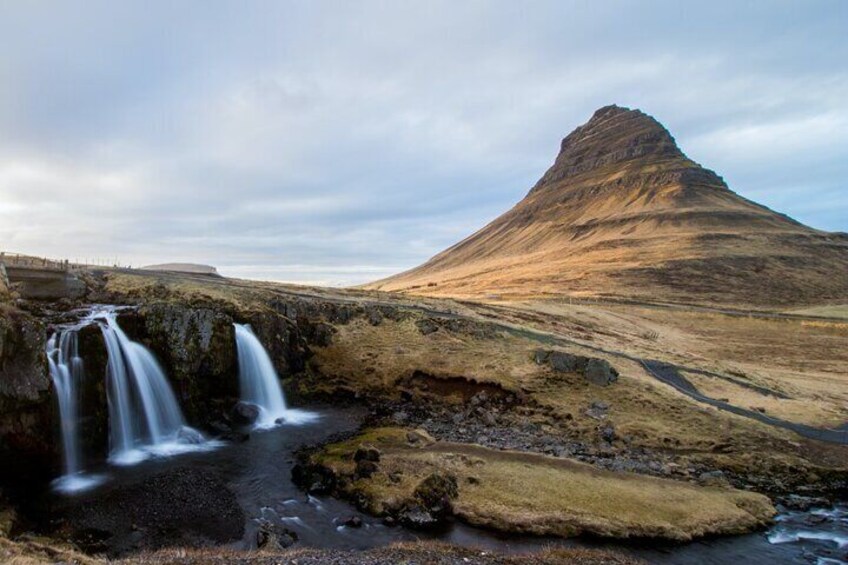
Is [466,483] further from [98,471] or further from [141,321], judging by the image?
[141,321]

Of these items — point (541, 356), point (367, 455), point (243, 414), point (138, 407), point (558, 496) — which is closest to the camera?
point (558, 496)

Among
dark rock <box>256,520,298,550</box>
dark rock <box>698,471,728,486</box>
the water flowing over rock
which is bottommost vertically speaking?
dark rock <box>698,471,728,486</box>

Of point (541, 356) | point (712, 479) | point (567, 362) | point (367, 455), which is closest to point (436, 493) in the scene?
point (367, 455)

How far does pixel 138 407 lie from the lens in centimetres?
3097

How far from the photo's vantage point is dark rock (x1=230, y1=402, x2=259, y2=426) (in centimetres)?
3497

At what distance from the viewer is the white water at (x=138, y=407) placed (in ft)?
95.1

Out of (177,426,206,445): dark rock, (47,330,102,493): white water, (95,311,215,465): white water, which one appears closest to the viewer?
(47,330,102,493): white water

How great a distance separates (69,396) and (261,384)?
44.2ft

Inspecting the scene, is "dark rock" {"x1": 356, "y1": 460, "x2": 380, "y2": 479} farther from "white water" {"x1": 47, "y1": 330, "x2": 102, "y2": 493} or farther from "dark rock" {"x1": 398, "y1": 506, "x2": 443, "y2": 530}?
"white water" {"x1": 47, "y1": 330, "x2": 102, "y2": 493}

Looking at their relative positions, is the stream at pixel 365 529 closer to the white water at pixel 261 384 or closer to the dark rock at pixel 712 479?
the dark rock at pixel 712 479

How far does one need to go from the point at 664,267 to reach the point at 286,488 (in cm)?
14951

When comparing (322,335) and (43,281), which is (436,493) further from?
(43,281)

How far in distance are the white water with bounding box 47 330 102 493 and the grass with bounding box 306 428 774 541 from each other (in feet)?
38.9

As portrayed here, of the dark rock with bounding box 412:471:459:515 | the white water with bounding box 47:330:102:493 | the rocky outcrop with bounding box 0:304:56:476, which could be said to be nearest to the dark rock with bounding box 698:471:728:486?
the dark rock with bounding box 412:471:459:515
